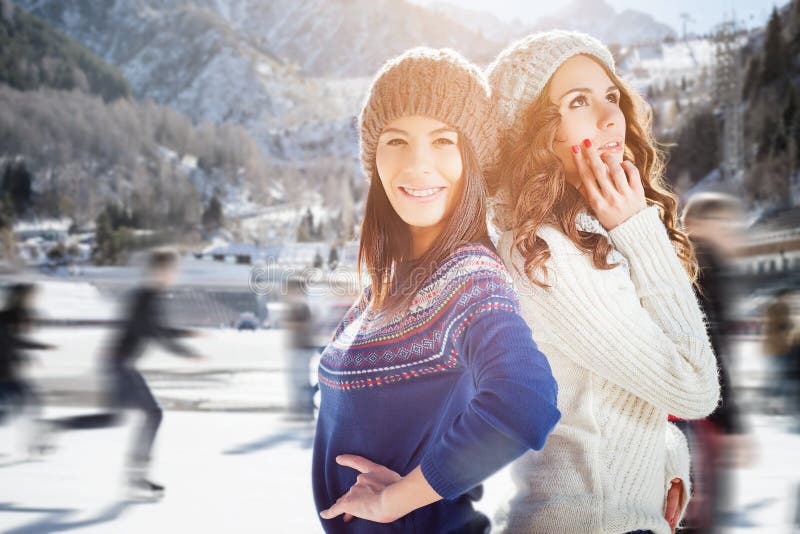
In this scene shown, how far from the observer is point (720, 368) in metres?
1.82

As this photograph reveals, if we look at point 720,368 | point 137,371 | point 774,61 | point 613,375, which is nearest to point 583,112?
point 613,375

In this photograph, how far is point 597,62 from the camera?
3.07 feet

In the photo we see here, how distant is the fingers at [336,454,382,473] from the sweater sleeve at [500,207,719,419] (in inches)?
10.4

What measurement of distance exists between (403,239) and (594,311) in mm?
310

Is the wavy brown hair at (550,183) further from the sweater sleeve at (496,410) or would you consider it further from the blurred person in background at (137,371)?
the blurred person in background at (137,371)

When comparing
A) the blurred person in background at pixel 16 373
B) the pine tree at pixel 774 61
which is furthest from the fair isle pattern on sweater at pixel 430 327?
the pine tree at pixel 774 61

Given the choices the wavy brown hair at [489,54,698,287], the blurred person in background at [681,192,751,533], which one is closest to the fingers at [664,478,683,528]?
the wavy brown hair at [489,54,698,287]

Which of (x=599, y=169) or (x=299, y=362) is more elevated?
(x=599, y=169)

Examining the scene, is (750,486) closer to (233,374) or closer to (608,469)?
(608,469)

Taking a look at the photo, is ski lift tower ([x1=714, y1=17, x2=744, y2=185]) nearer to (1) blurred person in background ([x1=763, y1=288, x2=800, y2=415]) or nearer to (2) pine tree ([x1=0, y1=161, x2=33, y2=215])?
(1) blurred person in background ([x1=763, y1=288, x2=800, y2=415])

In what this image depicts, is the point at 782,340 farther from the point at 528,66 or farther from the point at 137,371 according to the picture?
the point at 528,66

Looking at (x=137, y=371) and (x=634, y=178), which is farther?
(x=137, y=371)

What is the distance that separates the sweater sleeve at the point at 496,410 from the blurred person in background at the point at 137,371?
2.52m

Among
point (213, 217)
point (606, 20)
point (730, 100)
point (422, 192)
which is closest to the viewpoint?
point (422, 192)
